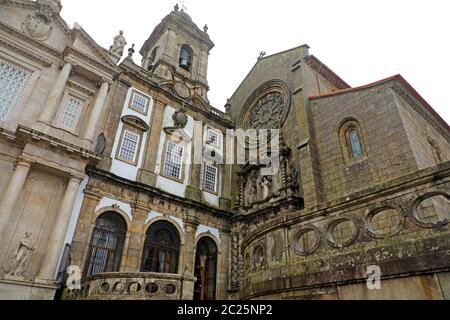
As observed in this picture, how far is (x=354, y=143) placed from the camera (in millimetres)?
13133

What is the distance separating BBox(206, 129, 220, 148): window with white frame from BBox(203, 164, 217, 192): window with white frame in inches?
73.6

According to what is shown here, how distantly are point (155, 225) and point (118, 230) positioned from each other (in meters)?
1.97

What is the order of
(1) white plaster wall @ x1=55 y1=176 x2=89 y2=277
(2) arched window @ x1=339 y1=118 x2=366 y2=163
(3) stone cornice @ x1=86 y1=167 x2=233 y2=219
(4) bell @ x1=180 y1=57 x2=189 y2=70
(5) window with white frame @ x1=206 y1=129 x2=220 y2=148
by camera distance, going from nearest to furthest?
(1) white plaster wall @ x1=55 y1=176 x2=89 y2=277 → (2) arched window @ x1=339 y1=118 x2=366 y2=163 → (3) stone cornice @ x1=86 y1=167 x2=233 y2=219 → (5) window with white frame @ x1=206 y1=129 x2=220 y2=148 → (4) bell @ x1=180 y1=57 x2=189 y2=70

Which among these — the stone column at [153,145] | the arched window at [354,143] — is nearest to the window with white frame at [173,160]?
the stone column at [153,145]

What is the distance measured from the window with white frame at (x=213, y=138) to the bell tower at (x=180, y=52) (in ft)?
10.2

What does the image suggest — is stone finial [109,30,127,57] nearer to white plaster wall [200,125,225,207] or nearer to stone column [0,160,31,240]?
white plaster wall [200,125,225,207]

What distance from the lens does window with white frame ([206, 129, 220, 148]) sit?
67.3 ft

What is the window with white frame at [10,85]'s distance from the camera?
12594 mm

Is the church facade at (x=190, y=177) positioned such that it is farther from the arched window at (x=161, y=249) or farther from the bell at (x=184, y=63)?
the bell at (x=184, y=63)

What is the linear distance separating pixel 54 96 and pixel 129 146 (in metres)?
4.43

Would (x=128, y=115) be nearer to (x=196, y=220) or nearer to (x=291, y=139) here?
(x=196, y=220)

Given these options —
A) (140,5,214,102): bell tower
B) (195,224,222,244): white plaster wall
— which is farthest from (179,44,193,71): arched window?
(195,224,222,244): white plaster wall

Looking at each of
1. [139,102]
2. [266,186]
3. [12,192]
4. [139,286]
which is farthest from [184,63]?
[139,286]
